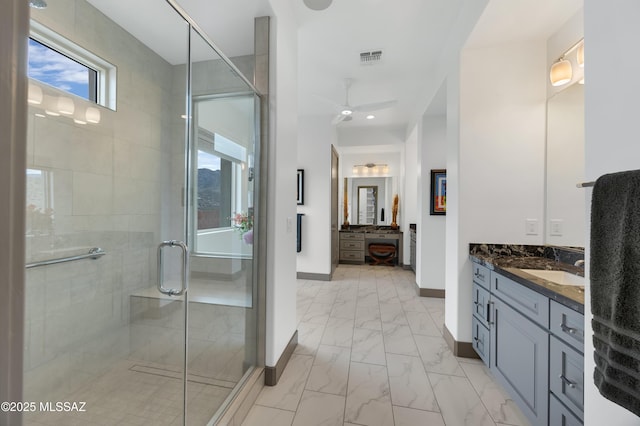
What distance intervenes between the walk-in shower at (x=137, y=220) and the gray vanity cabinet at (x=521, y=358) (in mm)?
1639

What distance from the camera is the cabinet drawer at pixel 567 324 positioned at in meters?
1.12

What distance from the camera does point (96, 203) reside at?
148cm

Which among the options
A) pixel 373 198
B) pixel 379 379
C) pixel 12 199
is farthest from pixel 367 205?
pixel 12 199

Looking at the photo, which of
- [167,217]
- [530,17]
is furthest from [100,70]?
[530,17]

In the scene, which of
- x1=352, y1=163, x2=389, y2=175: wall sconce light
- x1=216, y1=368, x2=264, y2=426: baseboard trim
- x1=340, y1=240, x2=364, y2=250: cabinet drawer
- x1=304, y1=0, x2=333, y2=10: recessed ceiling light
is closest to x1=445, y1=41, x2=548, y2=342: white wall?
x1=304, y1=0, x2=333, y2=10: recessed ceiling light

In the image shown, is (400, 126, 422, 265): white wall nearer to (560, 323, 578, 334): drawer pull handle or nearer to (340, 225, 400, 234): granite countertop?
(340, 225, 400, 234): granite countertop

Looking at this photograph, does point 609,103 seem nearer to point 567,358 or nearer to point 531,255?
point 567,358

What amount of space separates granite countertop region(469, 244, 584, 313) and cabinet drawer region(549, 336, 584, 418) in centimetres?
22

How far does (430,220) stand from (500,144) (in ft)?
5.79

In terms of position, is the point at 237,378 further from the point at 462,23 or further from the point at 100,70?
the point at 462,23

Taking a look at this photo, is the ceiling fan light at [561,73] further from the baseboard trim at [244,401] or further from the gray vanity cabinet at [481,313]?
the baseboard trim at [244,401]

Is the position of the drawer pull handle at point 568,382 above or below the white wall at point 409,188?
below

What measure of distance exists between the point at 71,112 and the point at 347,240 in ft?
16.6

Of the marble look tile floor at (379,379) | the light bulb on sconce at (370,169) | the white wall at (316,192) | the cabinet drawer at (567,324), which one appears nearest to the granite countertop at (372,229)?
the light bulb on sconce at (370,169)
